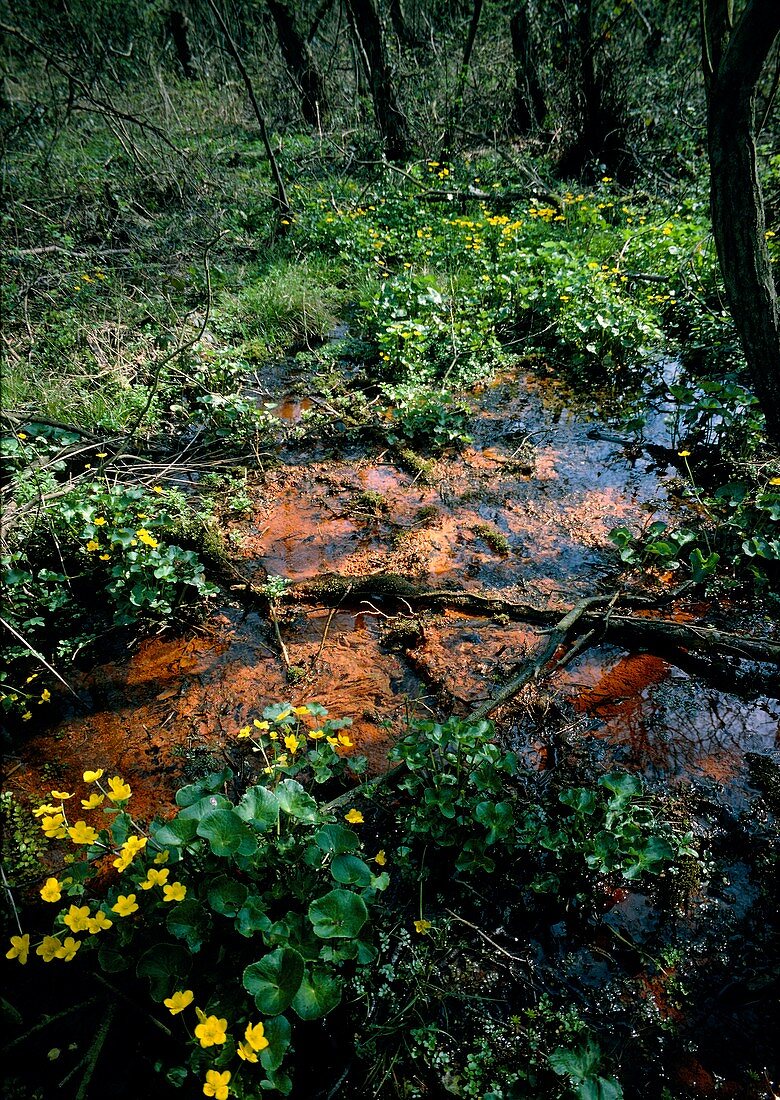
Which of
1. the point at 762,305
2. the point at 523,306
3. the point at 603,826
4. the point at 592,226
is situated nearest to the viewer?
the point at 603,826

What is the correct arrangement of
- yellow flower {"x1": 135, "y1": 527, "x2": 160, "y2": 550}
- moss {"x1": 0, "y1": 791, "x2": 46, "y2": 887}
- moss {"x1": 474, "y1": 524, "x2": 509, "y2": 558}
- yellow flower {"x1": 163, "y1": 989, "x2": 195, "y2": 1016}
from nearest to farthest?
yellow flower {"x1": 163, "y1": 989, "x2": 195, "y2": 1016} → moss {"x1": 0, "y1": 791, "x2": 46, "y2": 887} → yellow flower {"x1": 135, "y1": 527, "x2": 160, "y2": 550} → moss {"x1": 474, "y1": 524, "x2": 509, "y2": 558}

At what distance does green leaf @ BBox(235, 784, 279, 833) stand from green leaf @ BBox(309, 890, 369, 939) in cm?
27

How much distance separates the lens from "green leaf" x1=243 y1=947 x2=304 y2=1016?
1442 mm

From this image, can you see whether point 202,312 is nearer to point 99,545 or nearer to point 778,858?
point 99,545

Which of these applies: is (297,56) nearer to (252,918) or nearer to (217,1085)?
(252,918)

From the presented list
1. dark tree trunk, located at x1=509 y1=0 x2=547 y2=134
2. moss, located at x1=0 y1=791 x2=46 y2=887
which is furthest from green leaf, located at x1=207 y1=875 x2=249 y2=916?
dark tree trunk, located at x1=509 y1=0 x2=547 y2=134

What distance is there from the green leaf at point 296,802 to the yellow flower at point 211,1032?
1.69 ft

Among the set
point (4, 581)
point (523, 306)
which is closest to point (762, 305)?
point (523, 306)

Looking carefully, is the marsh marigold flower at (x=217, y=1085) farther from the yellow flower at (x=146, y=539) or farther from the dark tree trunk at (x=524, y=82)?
the dark tree trunk at (x=524, y=82)

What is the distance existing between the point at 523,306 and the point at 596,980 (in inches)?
201

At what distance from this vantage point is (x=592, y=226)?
6.61 metres

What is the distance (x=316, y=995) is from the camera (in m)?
1.50

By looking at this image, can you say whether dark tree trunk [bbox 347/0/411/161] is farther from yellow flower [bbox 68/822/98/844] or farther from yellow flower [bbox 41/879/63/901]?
yellow flower [bbox 41/879/63/901]

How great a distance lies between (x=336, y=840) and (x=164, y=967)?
562 millimetres
